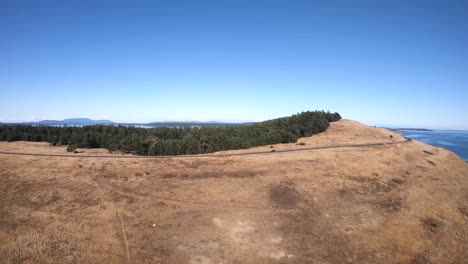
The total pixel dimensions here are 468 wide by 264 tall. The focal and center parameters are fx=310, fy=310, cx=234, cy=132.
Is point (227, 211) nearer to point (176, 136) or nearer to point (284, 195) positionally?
point (284, 195)

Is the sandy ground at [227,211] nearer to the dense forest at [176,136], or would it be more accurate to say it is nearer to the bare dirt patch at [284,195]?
the bare dirt patch at [284,195]

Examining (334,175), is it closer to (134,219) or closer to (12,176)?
(134,219)

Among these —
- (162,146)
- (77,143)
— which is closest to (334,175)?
(162,146)

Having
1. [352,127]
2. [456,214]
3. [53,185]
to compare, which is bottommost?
[456,214]

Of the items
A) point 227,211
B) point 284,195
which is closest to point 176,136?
point 284,195

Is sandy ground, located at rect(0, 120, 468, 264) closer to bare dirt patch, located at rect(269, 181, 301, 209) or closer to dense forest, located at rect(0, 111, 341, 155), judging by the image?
bare dirt patch, located at rect(269, 181, 301, 209)

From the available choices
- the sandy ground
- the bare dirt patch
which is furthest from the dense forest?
the bare dirt patch
